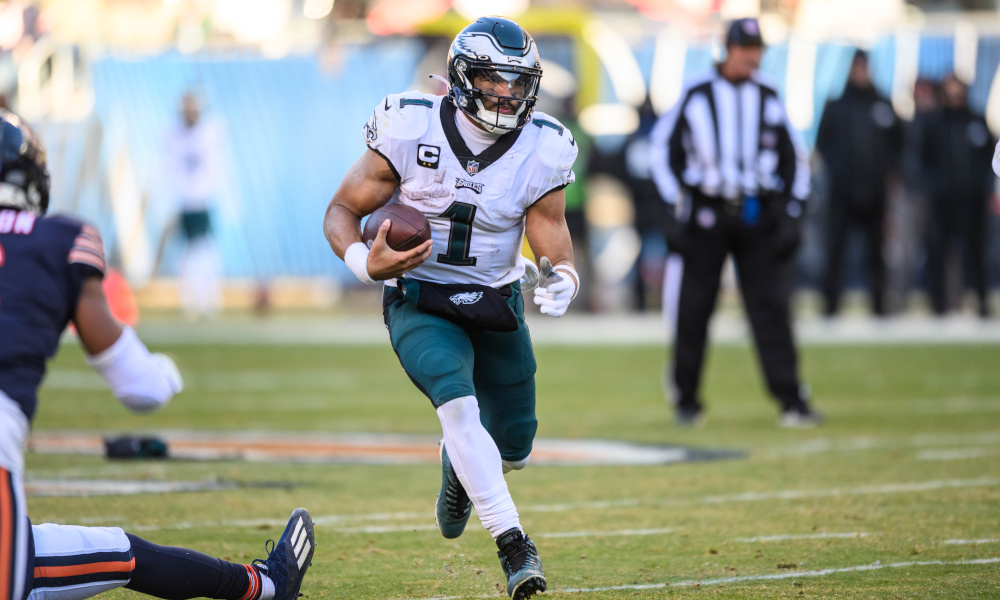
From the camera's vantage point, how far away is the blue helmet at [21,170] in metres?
3.10

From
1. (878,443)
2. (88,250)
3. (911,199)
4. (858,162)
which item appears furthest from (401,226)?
(911,199)

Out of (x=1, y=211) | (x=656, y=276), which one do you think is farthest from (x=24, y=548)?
(x=656, y=276)

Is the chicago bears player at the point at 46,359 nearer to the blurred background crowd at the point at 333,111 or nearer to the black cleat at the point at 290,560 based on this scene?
the black cleat at the point at 290,560

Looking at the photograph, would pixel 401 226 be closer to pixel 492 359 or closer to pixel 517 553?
pixel 492 359

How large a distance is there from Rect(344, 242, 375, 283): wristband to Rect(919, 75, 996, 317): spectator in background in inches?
414

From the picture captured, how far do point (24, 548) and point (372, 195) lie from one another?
1.73m

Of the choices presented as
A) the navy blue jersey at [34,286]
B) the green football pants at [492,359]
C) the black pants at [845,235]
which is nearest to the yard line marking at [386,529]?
the green football pants at [492,359]

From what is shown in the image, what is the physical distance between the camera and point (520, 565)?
3.71 m

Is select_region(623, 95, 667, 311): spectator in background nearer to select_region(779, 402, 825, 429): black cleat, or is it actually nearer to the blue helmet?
select_region(779, 402, 825, 429): black cleat

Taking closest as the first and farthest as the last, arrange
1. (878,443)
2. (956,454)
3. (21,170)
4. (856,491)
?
(21,170) < (856,491) < (956,454) < (878,443)

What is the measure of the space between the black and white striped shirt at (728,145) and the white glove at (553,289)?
12.0 ft

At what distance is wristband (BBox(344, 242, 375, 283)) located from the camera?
13.2 feet

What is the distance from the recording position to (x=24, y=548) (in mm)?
2941

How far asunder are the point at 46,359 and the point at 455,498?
1.63 m
